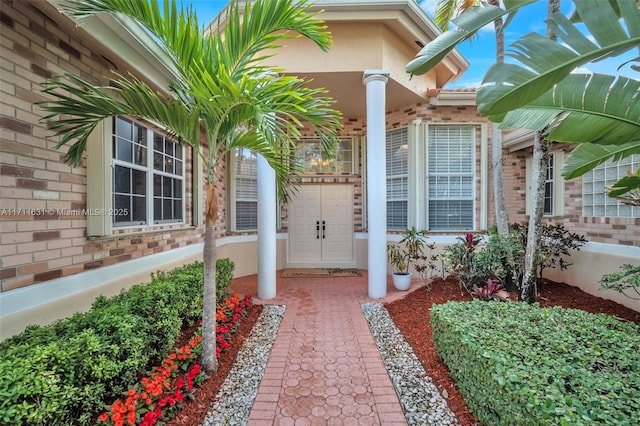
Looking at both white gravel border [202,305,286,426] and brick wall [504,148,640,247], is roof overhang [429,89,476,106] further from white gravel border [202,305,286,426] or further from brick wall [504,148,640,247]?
white gravel border [202,305,286,426]

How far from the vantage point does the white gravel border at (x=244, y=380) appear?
237cm

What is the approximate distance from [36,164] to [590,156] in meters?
5.32

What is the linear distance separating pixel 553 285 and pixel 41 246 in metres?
8.33

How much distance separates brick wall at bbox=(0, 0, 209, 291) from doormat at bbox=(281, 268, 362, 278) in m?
4.59

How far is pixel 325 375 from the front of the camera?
296 centimetres

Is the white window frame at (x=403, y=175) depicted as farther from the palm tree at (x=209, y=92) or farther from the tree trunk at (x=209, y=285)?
the tree trunk at (x=209, y=285)

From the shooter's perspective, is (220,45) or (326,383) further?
(326,383)

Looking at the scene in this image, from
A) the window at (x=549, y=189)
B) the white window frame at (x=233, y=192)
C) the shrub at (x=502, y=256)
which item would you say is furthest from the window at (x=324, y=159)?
the window at (x=549, y=189)

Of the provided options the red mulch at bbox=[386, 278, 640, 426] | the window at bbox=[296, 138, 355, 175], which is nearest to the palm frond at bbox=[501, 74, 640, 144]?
the red mulch at bbox=[386, 278, 640, 426]

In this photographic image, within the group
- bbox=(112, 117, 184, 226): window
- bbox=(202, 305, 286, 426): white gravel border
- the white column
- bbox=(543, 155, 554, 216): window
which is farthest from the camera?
bbox=(543, 155, 554, 216): window

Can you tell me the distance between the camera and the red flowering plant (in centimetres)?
204

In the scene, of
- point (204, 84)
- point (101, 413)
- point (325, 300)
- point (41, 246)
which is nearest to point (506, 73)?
point (204, 84)

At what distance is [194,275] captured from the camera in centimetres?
395

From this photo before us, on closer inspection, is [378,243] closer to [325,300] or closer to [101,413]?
[325,300]
